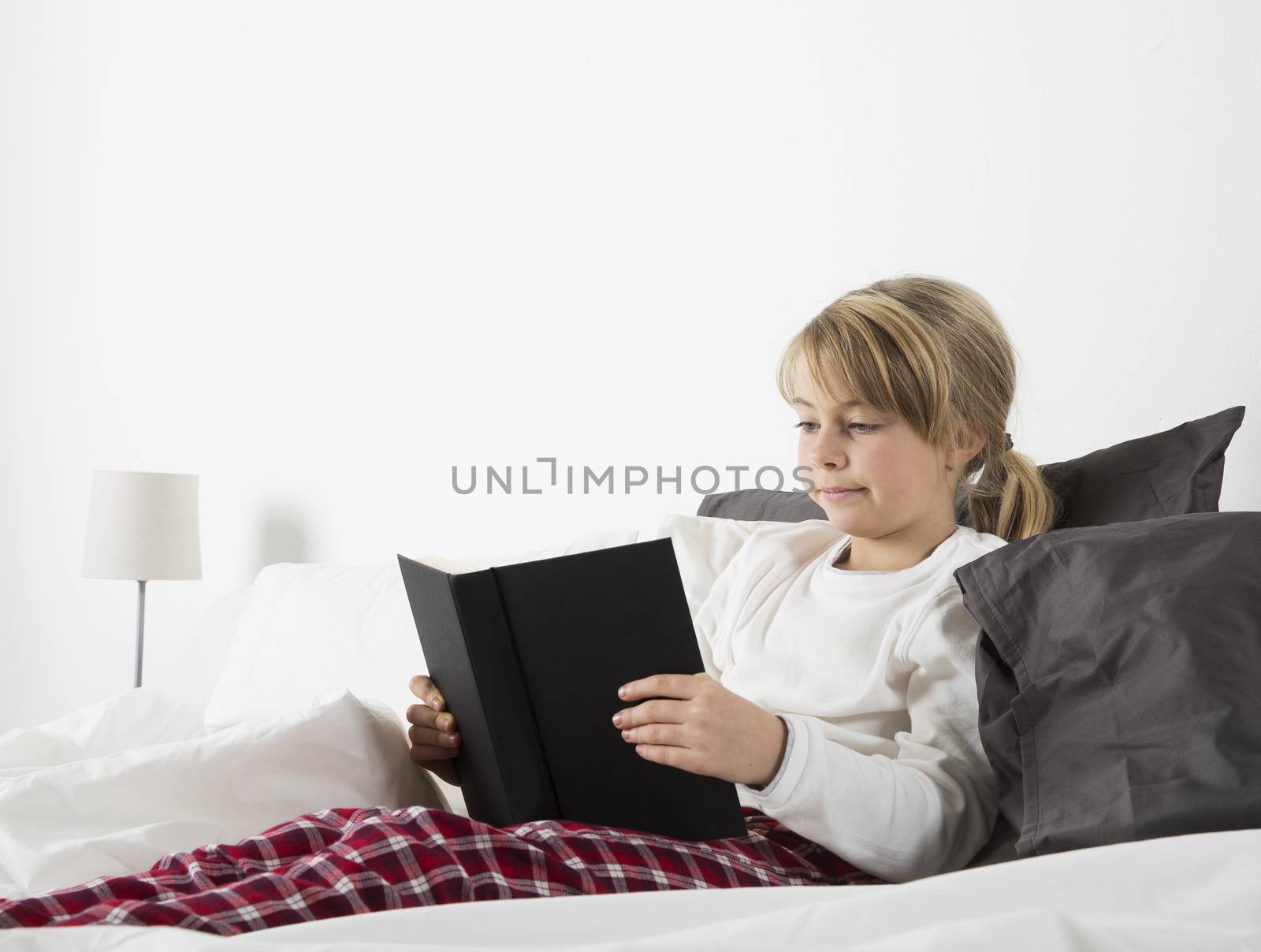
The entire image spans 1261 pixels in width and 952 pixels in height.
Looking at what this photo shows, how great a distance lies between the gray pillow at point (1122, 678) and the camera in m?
0.76

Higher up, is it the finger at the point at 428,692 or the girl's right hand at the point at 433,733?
the finger at the point at 428,692

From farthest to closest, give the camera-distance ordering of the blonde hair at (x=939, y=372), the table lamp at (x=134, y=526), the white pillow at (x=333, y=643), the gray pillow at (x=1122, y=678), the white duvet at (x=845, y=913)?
the table lamp at (x=134, y=526) < the white pillow at (x=333, y=643) < the blonde hair at (x=939, y=372) < the gray pillow at (x=1122, y=678) < the white duvet at (x=845, y=913)

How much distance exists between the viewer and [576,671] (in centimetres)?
85

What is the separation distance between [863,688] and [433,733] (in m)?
0.39

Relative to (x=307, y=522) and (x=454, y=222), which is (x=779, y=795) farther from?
(x=307, y=522)

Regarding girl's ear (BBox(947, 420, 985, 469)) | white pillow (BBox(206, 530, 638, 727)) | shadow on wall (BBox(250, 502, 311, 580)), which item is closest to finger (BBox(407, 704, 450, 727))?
white pillow (BBox(206, 530, 638, 727))

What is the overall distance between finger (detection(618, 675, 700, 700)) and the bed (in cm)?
19

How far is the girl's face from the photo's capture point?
109 centimetres

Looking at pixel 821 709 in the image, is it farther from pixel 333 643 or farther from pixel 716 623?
pixel 333 643

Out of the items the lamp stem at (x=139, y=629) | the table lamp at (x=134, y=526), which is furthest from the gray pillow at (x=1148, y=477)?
the lamp stem at (x=139, y=629)

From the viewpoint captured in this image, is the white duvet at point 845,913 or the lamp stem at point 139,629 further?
the lamp stem at point 139,629

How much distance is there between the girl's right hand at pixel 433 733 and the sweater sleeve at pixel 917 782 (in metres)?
0.27

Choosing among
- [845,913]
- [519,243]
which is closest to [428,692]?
[845,913]

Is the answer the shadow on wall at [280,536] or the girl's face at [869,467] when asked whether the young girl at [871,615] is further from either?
the shadow on wall at [280,536]
